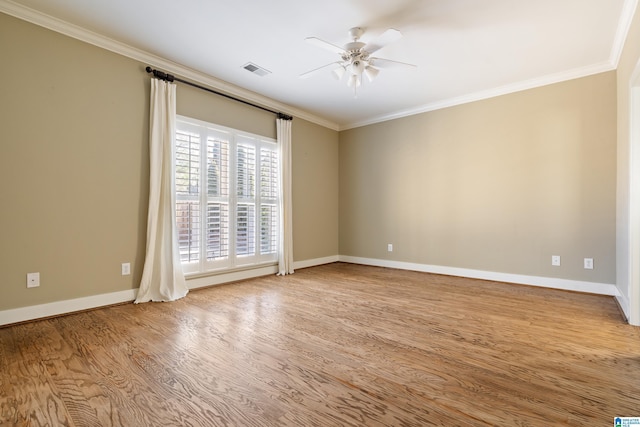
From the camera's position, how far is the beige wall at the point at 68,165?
2.66 m

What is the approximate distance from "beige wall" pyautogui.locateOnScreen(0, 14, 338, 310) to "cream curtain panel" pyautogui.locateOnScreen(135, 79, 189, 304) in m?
0.14

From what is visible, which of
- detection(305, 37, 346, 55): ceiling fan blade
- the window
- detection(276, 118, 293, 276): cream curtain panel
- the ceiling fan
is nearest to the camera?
detection(305, 37, 346, 55): ceiling fan blade

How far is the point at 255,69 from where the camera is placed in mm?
3828

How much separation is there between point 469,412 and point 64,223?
3685 millimetres

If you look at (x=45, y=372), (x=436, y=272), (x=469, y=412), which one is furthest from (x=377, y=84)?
(x=45, y=372)

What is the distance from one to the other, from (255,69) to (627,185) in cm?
420

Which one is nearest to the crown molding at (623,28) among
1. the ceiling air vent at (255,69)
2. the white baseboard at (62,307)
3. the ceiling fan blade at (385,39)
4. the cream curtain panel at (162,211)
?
the ceiling fan blade at (385,39)

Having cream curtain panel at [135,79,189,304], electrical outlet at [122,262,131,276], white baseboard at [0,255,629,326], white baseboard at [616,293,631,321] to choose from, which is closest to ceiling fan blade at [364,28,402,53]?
cream curtain panel at [135,79,189,304]

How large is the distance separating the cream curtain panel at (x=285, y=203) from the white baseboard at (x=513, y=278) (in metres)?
1.78

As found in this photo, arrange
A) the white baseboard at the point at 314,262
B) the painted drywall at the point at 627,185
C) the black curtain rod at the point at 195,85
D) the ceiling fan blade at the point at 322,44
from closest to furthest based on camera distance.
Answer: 1. the painted drywall at the point at 627,185
2. the ceiling fan blade at the point at 322,44
3. the black curtain rod at the point at 195,85
4. the white baseboard at the point at 314,262

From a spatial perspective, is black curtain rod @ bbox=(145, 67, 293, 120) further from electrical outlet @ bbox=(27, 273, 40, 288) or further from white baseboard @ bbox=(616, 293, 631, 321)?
white baseboard @ bbox=(616, 293, 631, 321)

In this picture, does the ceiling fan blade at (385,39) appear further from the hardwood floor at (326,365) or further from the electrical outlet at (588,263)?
the electrical outlet at (588,263)

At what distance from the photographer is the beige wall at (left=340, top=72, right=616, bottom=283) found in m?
3.73

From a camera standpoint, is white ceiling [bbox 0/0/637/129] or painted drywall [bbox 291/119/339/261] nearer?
white ceiling [bbox 0/0/637/129]
